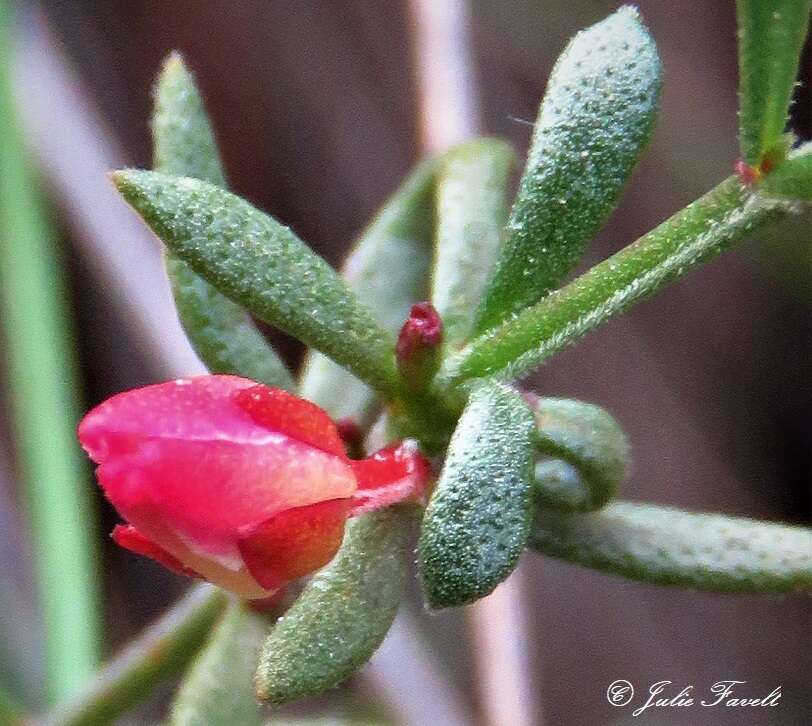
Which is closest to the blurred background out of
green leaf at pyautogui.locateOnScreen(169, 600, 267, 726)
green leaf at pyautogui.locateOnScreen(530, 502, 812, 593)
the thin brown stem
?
the thin brown stem

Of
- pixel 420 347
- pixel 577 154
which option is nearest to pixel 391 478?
pixel 420 347

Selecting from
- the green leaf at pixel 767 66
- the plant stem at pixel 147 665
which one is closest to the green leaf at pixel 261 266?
the green leaf at pixel 767 66

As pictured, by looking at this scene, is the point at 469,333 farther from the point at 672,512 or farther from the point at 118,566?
the point at 118,566

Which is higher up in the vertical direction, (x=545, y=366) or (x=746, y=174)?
(x=746, y=174)

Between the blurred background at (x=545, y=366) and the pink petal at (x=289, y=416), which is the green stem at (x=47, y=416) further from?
the pink petal at (x=289, y=416)

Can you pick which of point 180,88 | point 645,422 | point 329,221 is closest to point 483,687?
point 645,422

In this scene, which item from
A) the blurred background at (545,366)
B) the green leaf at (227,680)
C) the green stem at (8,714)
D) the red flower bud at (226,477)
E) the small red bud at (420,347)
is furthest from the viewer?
the blurred background at (545,366)

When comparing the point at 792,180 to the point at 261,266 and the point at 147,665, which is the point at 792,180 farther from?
the point at 147,665
